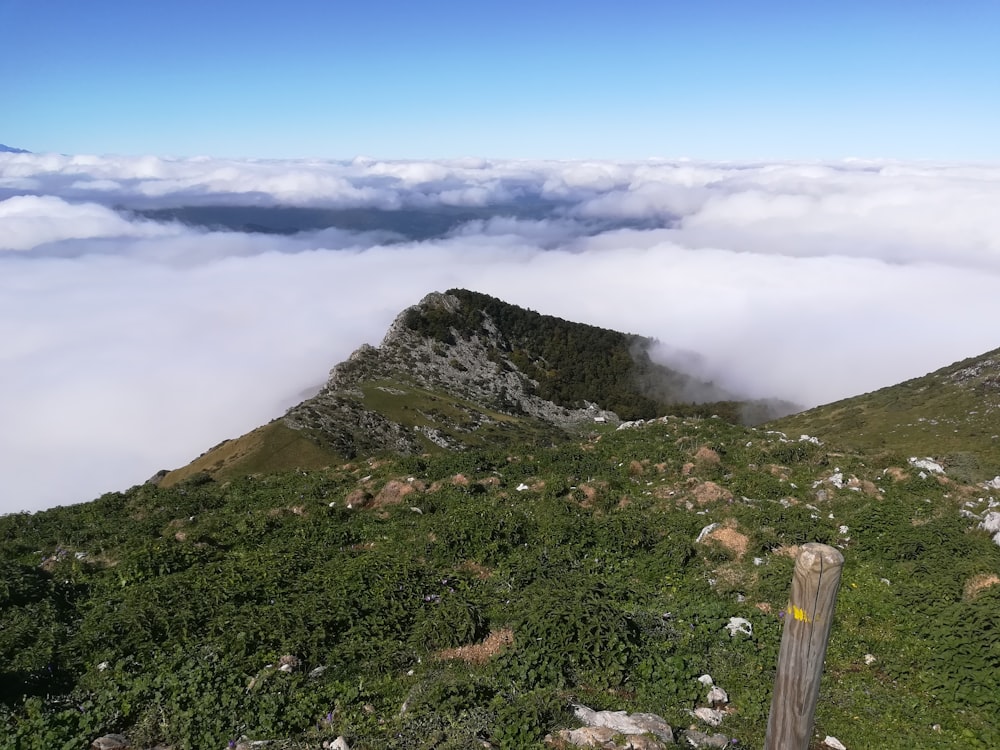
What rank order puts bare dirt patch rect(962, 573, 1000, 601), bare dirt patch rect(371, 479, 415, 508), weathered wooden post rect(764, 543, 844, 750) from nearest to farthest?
weathered wooden post rect(764, 543, 844, 750) → bare dirt patch rect(962, 573, 1000, 601) → bare dirt patch rect(371, 479, 415, 508)

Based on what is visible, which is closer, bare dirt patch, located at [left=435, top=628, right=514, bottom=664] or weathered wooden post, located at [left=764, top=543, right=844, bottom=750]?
weathered wooden post, located at [left=764, top=543, right=844, bottom=750]

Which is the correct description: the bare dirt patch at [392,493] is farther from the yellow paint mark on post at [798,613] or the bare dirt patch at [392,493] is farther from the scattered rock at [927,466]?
the scattered rock at [927,466]

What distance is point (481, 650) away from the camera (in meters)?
12.0

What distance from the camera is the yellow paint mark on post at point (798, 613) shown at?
4.95 meters

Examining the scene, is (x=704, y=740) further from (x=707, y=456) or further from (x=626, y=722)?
(x=707, y=456)

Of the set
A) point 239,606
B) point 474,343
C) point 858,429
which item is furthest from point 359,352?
point 239,606

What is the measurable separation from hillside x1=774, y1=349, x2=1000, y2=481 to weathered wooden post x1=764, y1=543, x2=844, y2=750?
72.6m

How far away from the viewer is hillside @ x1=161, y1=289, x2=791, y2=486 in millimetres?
69375

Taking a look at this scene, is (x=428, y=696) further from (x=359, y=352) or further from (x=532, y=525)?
(x=359, y=352)

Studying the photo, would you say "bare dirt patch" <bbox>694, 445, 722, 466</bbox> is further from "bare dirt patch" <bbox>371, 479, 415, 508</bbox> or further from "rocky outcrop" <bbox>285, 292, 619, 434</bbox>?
"rocky outcrop" <bbox>285, 292, 619, 434</bbox>

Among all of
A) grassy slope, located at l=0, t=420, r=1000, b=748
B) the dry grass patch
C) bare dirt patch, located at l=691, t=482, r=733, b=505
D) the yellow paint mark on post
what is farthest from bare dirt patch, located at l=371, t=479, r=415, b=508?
the yellow paint mark on post

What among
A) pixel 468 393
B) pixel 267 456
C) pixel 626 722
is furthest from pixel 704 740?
pixel 468 393

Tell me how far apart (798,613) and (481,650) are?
27.9 feet

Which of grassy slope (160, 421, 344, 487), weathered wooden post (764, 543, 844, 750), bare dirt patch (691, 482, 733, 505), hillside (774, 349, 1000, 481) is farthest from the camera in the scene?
hillside (774, 349, 1000, 481)
